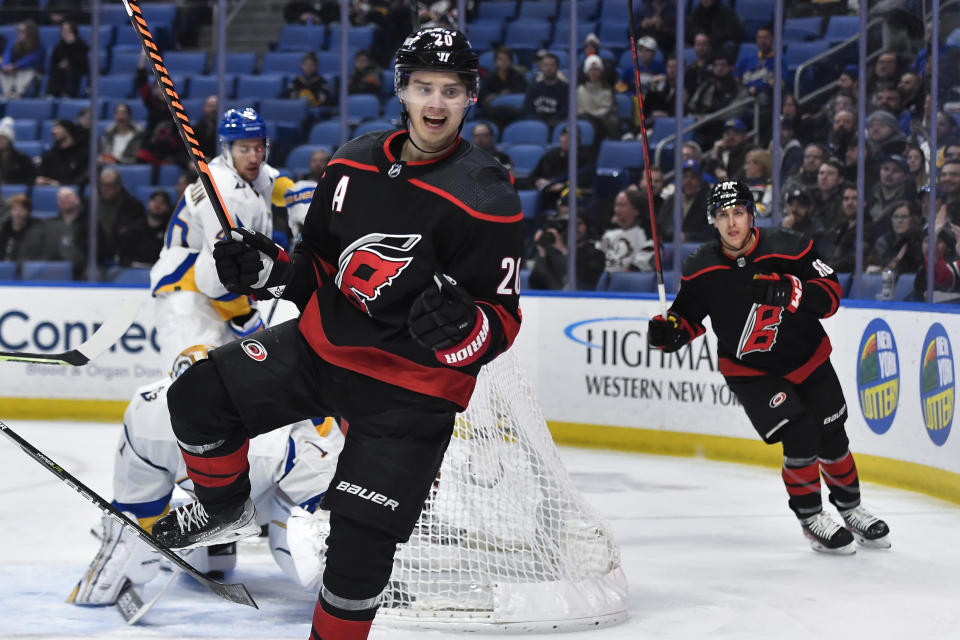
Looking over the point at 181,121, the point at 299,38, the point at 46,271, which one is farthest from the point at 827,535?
the point at 299,38

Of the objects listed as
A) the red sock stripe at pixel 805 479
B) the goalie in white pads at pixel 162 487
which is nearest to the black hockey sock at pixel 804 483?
the red sock stripe at pixel 805 479

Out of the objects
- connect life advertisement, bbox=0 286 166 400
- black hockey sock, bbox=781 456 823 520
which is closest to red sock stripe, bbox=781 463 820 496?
black hockey sock, bbox=781 456 823 520

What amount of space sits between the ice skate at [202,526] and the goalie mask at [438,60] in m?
0.84

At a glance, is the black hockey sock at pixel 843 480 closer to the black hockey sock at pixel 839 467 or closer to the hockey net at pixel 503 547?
the black hockey sock at pixel 839 467

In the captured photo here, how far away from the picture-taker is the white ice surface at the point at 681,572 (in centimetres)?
337

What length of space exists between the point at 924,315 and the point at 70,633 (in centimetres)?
368

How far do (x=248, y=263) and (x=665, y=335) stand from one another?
221 centimetres

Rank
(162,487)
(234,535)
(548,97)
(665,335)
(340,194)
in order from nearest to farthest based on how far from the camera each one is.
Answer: (340,194)
(234,535)
(162,487)
(665,335)
(548,97)

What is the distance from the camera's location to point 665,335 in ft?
14.0

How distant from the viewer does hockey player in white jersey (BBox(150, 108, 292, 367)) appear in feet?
13.2

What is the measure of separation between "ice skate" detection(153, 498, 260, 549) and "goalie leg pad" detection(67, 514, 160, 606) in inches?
37.4

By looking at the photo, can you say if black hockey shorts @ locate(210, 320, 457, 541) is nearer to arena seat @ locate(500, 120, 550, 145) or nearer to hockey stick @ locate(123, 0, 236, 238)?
hockey stick @ locate(123, 0, 236, 238)

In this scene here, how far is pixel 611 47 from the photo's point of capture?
7348mm

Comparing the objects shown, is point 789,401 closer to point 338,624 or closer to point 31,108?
point 338,624
